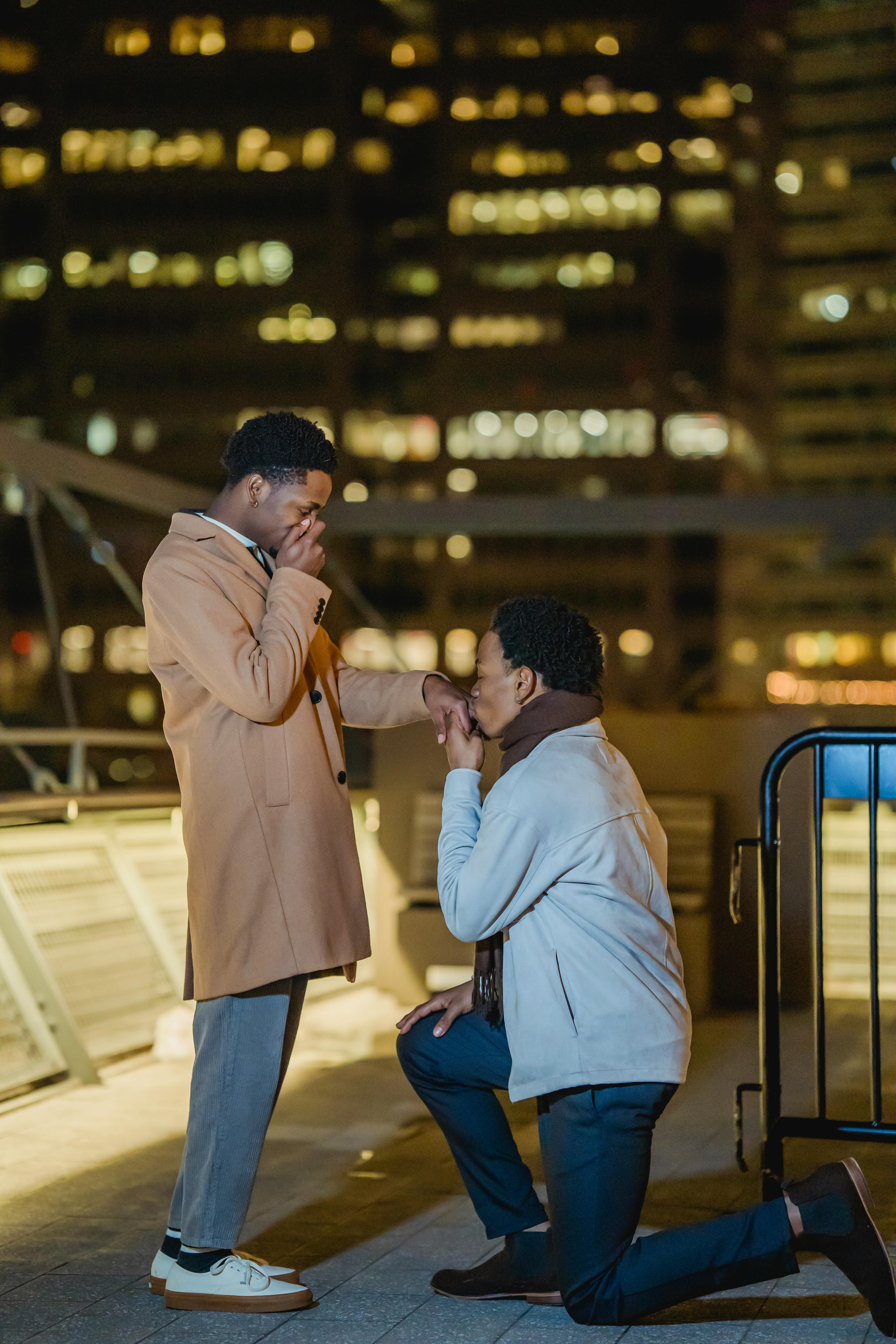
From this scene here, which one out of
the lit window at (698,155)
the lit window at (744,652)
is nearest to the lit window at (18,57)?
the lit window at (698,155)

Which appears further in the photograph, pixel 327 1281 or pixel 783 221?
pixel 783 221

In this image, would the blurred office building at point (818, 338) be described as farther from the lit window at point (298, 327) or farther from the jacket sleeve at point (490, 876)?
the jacket sleeve at point (490, 876)

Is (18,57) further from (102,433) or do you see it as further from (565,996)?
(565,996)

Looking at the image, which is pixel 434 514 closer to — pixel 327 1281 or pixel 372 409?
pixel 327 1281

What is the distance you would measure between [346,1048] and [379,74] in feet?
374

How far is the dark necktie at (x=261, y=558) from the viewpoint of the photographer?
A: 110 inches

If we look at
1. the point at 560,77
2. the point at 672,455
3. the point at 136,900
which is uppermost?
the point at 560,77

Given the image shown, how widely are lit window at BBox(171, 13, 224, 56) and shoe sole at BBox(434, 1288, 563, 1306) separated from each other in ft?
369

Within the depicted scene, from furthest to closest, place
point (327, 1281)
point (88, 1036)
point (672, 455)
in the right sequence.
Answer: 1. point (672, 455)
2. point (88, 1036)
3. point (327, 1281)

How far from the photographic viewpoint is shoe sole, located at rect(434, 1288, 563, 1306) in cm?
275

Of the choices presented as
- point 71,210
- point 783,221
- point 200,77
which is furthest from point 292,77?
point 783,221

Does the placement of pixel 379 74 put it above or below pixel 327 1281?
above

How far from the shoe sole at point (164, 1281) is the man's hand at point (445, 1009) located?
492mm

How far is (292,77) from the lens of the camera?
339 ft
